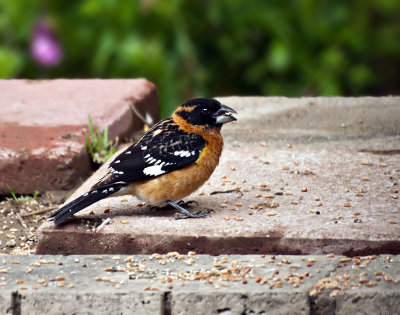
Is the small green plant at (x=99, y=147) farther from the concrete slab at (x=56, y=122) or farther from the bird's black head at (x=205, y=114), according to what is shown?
the bird's black head at (x=205, y=114)

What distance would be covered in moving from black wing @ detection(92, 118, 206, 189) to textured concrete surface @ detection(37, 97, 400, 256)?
175mm

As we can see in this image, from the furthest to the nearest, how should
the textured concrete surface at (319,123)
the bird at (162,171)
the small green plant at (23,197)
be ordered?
the textured concrete surface at (319,123) < the small green plant at (23,197) < the bird at (162,171)

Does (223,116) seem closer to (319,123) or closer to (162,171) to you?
(162,171)

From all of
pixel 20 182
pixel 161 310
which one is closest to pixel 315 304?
pixel 161 310

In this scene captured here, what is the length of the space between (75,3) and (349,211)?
3.64 m

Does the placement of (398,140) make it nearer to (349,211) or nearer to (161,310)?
(349,211)

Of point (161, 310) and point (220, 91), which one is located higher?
point (220, 91)

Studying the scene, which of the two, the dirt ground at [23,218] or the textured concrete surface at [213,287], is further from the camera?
the dirt ground at [23,218]

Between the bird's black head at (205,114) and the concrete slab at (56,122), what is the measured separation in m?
0.73

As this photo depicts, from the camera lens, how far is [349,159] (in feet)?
15.9

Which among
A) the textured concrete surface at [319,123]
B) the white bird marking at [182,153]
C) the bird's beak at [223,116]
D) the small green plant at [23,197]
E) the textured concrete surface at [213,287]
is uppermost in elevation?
the textured concrete surface at [319,123]

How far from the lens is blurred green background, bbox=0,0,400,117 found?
671cm

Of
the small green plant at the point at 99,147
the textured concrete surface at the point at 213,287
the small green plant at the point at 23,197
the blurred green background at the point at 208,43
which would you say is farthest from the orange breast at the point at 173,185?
the blurred green background at the point at 208,43

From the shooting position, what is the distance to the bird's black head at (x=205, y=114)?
14.6ft
